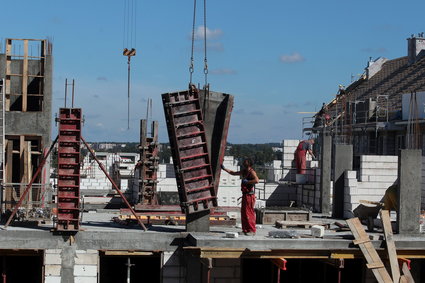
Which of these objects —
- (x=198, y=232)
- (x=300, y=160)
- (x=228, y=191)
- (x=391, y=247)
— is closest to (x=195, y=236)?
(x=198, y=232)

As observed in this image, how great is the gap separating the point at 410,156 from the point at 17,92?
1393cm

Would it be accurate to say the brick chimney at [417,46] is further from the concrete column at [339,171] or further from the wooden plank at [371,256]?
the wooden plank at [371,256]

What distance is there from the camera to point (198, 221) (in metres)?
17.6

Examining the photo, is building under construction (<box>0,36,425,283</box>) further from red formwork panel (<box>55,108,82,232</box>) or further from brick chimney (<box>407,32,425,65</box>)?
brick chimney (<box>407,32,425,65</box>)

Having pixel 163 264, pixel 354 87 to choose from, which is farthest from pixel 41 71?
pixel 354 87

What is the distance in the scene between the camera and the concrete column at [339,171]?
23000 millimetres

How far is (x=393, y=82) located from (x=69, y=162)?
2945 centimetres

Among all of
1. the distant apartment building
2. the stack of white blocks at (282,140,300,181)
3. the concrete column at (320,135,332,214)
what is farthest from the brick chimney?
the concrete column at (320,135,332,214)

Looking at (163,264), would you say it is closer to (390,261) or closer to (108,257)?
(108,257)

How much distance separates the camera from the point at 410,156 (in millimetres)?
18094

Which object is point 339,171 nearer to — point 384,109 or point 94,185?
point 384,109

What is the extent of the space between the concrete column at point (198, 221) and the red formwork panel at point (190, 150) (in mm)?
164

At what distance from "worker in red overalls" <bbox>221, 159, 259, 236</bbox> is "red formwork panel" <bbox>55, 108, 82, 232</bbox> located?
12.6ft

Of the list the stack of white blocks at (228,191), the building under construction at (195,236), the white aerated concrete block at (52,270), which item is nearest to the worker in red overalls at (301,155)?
the stack of white blocks at (228,191)
